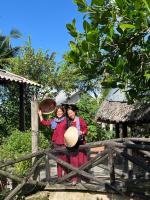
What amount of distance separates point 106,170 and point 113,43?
125 inches

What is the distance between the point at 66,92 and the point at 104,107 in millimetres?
7288

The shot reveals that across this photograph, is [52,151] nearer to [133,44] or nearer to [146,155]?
[146,155]

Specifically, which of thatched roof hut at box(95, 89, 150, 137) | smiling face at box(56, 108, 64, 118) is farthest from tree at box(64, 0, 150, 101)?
thatched roof hut at box(95, 89, 150, 137)

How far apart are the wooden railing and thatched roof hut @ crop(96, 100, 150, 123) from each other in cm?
608

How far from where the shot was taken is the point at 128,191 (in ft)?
23.1

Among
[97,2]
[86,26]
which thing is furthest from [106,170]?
[97,2]

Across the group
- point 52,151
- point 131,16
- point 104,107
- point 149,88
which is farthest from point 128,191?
point 104,107

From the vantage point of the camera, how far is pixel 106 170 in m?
7.42

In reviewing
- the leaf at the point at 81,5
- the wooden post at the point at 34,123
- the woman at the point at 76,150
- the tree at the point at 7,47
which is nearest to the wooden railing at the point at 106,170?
the woman at the point at 76,150

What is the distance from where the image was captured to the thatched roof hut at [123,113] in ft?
46.0

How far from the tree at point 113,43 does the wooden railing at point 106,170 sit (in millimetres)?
1760

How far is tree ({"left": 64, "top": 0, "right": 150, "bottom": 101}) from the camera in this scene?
442 cm

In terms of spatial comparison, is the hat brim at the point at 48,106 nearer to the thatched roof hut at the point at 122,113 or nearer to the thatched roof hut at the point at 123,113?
the thatched roof hut at the point at 122,113

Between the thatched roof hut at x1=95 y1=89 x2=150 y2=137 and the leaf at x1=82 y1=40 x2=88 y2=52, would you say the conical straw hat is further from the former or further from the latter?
the thatched roof hut at x1=95 y1=89 x2=150 y2=137
